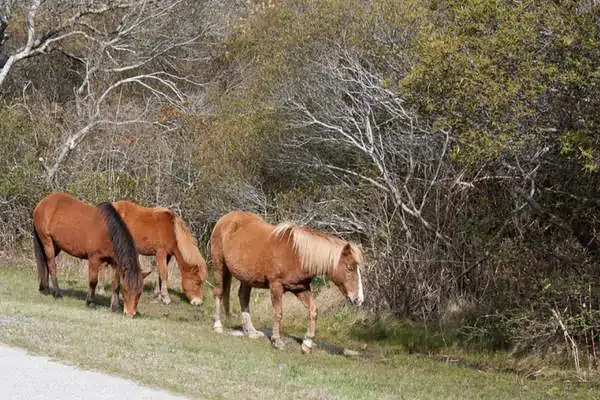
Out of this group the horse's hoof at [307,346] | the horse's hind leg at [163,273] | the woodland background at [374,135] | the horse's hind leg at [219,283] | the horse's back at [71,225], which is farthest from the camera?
the horse's hind leg at [163,273]

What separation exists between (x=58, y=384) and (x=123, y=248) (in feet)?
23.9

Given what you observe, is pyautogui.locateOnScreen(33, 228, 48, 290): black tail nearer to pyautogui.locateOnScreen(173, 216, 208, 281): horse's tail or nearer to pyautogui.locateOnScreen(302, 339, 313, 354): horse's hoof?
pyautogui.locateOnScreen(173, 216, 208, 281): horse's tail

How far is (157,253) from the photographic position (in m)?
18.3

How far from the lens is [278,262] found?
13594 mm

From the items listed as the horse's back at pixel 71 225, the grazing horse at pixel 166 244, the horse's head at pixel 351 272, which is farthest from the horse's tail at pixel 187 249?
the horse's head at pixel 351 272

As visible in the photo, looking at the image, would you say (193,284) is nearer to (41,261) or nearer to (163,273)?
(163,273)

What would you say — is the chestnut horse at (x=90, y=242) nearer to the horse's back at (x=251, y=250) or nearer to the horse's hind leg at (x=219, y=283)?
the horse's hind leg at (x=219, y=283)

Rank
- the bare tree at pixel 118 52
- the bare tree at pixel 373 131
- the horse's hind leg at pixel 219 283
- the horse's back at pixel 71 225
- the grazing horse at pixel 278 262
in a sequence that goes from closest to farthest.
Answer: the grazing horse at pixel 278 262
the horse's hind leg at pixel 219 283
the horse's back at pixel 71 225
the bare tree at pixel 373 131
the bare tree at pixel 118 52

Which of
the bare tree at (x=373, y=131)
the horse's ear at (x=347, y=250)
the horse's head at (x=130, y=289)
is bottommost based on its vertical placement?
the horse's head at (x=130, y=289)

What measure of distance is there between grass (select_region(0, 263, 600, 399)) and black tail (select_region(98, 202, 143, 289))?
0.70 m

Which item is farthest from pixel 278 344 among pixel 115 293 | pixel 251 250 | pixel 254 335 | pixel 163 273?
pixel 163 273

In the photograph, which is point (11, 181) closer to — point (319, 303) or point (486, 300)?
point (319, 303)

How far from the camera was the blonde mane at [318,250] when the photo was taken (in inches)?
513

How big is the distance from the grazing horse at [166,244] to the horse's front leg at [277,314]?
4441 millimetres
